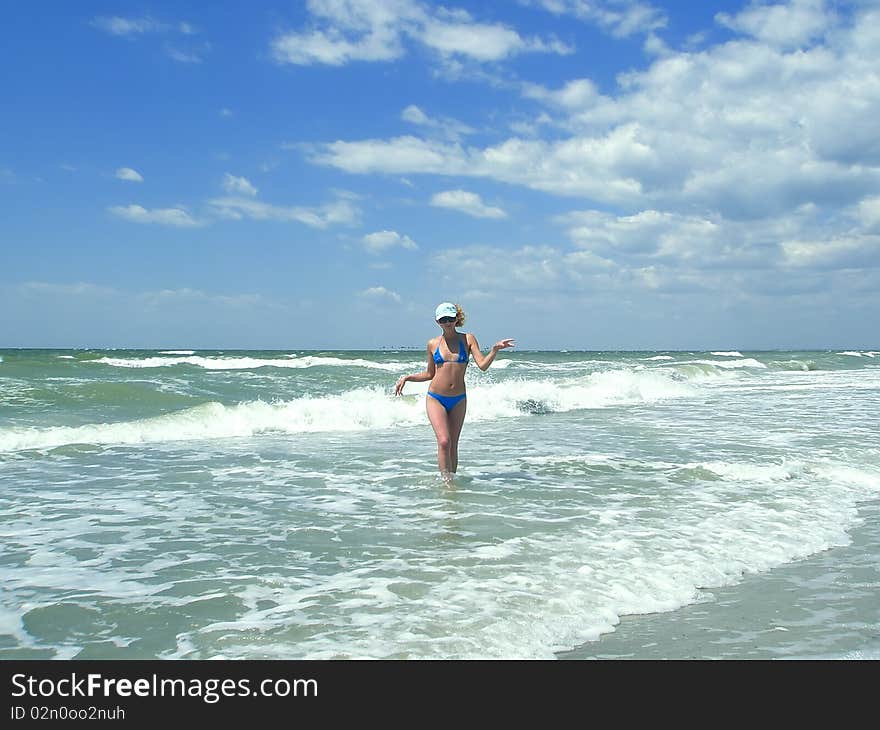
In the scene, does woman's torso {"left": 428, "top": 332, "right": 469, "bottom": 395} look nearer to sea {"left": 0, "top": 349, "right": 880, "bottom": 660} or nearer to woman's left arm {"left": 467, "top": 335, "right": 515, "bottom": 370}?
woman's left arm {"left": 467, "top": 335, "right": 515, "bottom": 370}

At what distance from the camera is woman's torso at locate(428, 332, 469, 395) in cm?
816

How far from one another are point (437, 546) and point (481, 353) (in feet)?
8.57

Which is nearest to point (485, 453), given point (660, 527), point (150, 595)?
point (660, 527)

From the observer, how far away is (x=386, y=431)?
48.5ft

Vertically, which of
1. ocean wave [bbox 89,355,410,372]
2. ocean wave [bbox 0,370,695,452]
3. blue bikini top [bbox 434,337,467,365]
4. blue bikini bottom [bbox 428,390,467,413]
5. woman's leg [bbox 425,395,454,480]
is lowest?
ocean wave [bbox 0,370,695,452]

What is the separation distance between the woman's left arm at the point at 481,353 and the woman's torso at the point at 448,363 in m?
0.08

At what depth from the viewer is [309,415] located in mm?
15734

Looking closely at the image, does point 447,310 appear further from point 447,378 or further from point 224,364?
point 224,364

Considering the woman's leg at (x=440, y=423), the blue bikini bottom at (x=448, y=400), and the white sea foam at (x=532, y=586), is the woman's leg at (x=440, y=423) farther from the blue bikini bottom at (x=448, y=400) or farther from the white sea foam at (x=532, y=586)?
the white sea foam at (x=532, y=586)

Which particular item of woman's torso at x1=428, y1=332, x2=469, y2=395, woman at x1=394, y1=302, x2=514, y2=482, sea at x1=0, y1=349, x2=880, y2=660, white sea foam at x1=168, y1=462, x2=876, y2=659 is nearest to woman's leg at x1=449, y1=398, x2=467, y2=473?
woman at x1=394, y1=302, x2=514, y2=482

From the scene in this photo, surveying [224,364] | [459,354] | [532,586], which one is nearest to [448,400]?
[459,354]

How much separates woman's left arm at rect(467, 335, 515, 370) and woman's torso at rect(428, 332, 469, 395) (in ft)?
0.26
